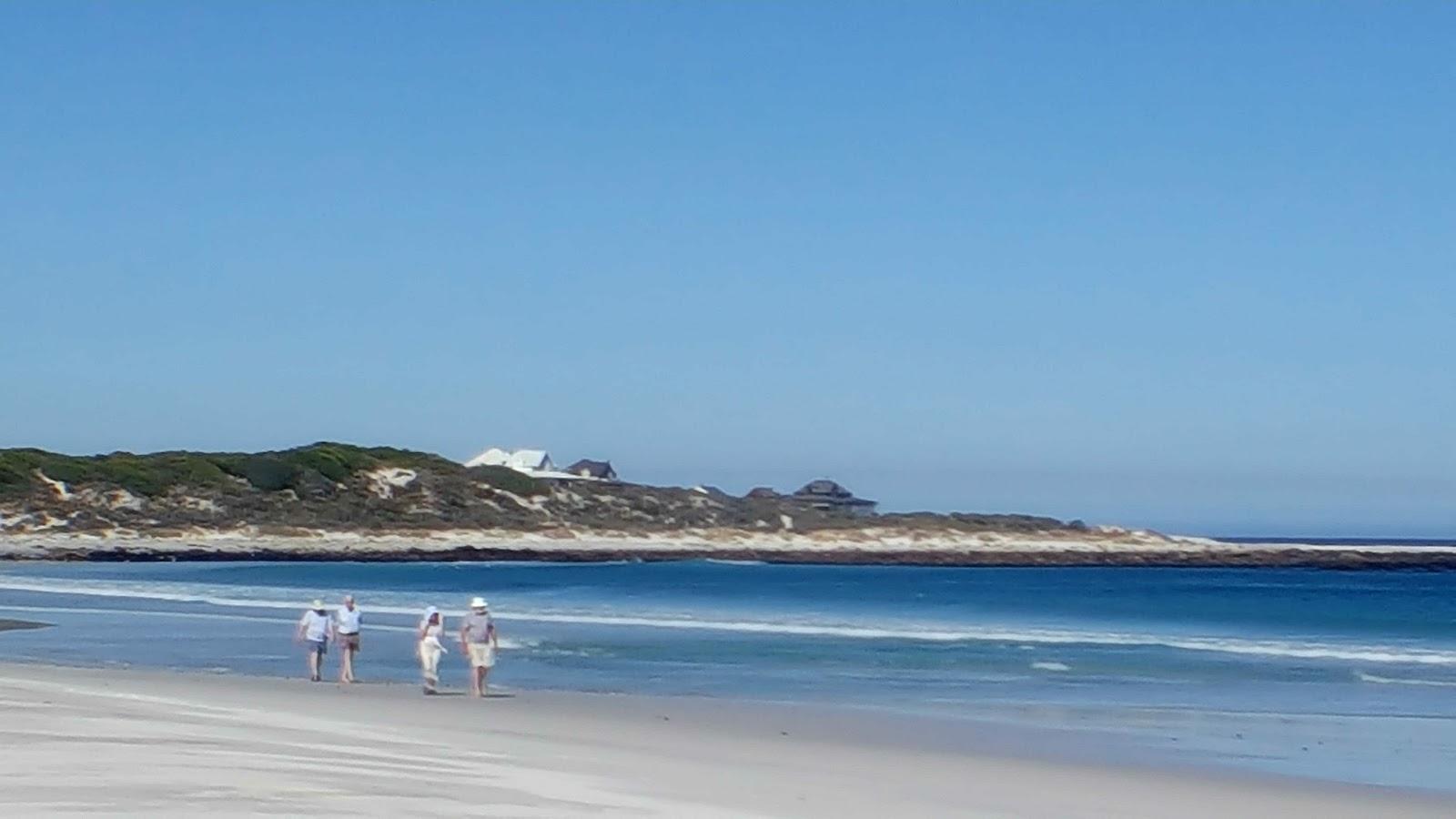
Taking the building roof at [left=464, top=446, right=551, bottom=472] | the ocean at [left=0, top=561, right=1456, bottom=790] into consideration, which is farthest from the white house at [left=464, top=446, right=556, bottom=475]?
the ocean at [left=0, top=561, right=1456, bottom=790]

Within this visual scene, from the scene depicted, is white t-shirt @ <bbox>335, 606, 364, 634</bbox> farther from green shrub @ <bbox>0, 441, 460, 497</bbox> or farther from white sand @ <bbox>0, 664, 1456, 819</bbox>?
green shrub @ <bbox>0, 441, 460, 497</bbox>

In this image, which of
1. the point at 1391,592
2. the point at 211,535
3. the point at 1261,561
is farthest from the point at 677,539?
the point at 1391,592

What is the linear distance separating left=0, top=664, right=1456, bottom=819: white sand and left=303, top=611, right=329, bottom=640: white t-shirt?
3338 millimetres

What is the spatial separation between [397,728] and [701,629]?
65.0 feet

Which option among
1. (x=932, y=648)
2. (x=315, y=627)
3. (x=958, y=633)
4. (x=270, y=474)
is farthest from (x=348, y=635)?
(x=270, y=474)

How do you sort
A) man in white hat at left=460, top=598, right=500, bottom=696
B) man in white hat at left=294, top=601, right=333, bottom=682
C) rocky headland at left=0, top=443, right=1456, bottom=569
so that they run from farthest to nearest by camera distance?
rocky headland at left=0, top=443, right=1456, bottom=569, man in white hat at left=294, top=601, right=333, bottom=682, man in white hat at left=460, top=598, right=500, bottom=696

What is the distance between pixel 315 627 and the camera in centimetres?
2411

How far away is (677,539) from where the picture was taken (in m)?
102

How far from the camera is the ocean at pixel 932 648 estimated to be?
20.2m

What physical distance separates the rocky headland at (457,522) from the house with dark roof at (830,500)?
287 inches

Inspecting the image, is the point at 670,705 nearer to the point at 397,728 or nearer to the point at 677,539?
the point at 397,728

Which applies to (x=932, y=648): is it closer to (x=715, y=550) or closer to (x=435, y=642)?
(x=435, y=642)

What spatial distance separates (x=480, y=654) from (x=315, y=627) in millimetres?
3258

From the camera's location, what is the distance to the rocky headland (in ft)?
291
